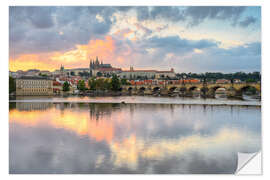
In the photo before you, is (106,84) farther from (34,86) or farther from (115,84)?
(34,86)

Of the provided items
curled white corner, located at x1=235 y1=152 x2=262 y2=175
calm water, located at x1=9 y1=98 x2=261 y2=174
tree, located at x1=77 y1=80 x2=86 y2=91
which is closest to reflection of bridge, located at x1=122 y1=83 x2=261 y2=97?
tree, located at x1=77 y1=80 x2=86 y2=91

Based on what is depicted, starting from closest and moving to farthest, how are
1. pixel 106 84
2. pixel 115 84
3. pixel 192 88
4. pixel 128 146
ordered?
1. pixel 128 146
2. pixel 192 88
3. pixel 106 84
4. pixel 115 84

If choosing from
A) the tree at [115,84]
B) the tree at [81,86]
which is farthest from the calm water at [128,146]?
the tree at [81,86]

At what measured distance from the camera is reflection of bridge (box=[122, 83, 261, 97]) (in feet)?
61.6

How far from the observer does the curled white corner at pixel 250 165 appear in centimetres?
356

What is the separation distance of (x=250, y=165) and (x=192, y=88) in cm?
2017

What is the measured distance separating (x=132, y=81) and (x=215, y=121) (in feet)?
65.3

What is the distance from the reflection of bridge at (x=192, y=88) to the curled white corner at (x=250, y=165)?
1195 cm

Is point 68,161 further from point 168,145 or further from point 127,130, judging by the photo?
point 127,130

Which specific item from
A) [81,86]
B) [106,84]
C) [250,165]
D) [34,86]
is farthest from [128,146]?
[81,86]

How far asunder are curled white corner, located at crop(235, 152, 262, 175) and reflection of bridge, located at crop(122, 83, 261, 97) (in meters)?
11.9

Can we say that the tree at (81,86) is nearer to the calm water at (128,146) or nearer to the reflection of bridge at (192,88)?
the reflection of bridge at (192,88)

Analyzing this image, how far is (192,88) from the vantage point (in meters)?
23.5

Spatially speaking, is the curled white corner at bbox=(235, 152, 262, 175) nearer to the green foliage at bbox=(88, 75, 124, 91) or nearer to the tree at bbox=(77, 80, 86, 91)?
the green foliage at bbox=(88, 75, 124, 91)
